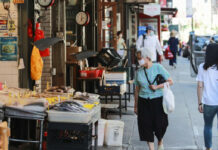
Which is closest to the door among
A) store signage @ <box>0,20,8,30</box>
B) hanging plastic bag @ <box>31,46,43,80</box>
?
hanging plastic bag @ <box>31,46,43,80</box>

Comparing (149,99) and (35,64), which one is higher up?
(35,64)

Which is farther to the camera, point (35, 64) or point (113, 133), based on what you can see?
point (35, 64)

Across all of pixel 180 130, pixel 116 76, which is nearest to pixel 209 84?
pixel 180 130

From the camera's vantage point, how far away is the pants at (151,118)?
7.30 meters

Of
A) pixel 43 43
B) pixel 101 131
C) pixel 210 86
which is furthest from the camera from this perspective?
pixel 101 131

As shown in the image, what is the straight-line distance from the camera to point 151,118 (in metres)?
7.38

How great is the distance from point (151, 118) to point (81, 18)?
7523 mm

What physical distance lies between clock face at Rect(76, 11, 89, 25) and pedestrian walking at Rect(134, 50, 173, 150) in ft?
23.6

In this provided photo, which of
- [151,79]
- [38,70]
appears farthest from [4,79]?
[151,79]

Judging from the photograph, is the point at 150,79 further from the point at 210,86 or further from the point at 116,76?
the point at 116,76

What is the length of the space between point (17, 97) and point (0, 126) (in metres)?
1.54

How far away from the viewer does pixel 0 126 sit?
5.75 meters

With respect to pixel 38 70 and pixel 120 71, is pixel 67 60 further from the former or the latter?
pixel 38 70

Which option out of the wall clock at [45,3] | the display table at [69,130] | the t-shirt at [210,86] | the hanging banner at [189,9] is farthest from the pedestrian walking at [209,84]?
the hanging banner at [189,9]
